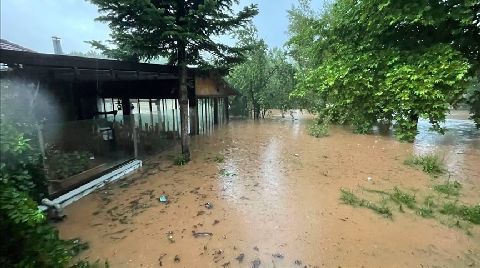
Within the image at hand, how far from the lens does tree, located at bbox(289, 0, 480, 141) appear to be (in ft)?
34.7

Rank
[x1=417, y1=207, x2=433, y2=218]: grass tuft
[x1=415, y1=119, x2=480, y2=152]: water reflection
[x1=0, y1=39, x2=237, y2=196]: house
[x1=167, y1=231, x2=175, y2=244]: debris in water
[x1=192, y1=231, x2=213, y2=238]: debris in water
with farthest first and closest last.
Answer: [x1=415, y1=119, x2=480, y2=152]: water reflection, [x1=0, y1=39, x2=237, y2=196]: house, [x1=417, y1=207, x2=433, y2=218]: grass tuft, [x1=192, y1=231, x2=213, y2=238]: debris in water, [x1=167, y1=231, x2=175, y2=244]: debris in water

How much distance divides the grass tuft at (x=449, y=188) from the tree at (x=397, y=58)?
5.14 metres

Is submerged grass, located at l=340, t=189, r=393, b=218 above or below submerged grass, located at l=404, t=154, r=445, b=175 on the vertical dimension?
below

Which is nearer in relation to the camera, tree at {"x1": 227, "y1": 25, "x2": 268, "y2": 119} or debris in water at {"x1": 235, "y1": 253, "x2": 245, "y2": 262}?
debris in water at {"x1": 235, "y1": 253, "x2": 245, "y2": 262}

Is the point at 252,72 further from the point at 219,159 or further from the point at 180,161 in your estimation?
the point at 180,161

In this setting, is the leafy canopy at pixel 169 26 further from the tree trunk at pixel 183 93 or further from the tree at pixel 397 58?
the tree at pixel 397 58

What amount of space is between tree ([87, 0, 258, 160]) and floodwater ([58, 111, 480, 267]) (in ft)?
8.86

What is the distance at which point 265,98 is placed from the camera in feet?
72.8

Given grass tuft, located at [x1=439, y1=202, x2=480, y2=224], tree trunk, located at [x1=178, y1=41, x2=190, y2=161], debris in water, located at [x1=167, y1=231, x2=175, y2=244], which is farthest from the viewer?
tree trunk, located at [x1=178, y1=41, x2=190, y2=161]

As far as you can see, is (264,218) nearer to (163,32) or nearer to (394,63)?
(163,32)

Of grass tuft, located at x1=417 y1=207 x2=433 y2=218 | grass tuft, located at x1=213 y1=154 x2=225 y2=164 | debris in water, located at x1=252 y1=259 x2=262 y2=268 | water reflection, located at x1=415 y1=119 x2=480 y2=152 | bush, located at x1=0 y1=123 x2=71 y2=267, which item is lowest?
debris in water, located at x1=252 y1=259 x2=262 y2=268

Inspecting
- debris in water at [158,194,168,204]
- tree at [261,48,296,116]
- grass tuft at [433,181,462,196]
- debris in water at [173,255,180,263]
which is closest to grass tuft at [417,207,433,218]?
grass tuft at [433,181,462,196]

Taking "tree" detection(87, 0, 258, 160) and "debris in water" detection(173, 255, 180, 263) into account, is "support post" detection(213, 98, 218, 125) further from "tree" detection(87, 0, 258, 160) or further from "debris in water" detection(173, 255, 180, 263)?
"debris in water" detection(173, 255, 180, 263)

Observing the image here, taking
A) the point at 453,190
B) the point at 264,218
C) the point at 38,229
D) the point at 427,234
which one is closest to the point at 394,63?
the point at 453,190
